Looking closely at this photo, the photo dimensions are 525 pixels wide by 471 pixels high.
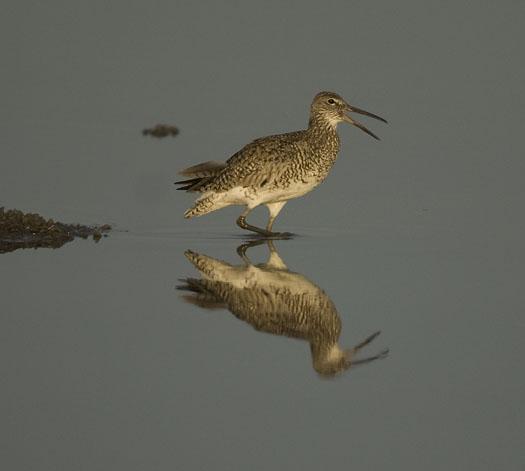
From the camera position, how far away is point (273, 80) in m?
25.7

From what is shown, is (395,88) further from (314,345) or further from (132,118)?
(314,345)

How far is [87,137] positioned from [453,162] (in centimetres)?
583

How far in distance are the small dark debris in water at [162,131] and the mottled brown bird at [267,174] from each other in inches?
225

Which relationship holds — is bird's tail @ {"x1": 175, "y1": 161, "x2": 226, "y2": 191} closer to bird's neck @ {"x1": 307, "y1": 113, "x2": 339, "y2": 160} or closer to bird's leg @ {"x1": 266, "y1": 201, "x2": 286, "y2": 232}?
bird's leg @ {"x1": 266, "y1": 201, "x2": 286, "y2": 232}

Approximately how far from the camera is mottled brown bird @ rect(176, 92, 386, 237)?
16.1 meters

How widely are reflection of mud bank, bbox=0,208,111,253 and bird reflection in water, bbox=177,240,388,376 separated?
5.32 ft

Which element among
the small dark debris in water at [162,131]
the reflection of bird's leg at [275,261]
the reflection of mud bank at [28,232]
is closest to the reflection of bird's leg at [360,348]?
the reflection of bird's leg at [275,261]

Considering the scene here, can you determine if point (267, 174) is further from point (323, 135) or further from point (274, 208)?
point (323, 135)

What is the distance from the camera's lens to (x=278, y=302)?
42.0 ft

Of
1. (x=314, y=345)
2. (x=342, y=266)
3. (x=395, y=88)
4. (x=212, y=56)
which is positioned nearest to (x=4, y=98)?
(x=212, y=56)

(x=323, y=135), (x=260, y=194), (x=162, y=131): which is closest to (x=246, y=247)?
(x=260, y=194)

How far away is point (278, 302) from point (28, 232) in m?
3.60

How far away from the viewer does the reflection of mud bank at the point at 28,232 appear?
48.8 ft

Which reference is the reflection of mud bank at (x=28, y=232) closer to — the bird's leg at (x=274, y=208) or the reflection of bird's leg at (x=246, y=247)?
the reflection of bird's leg at (x=246, y=247)
